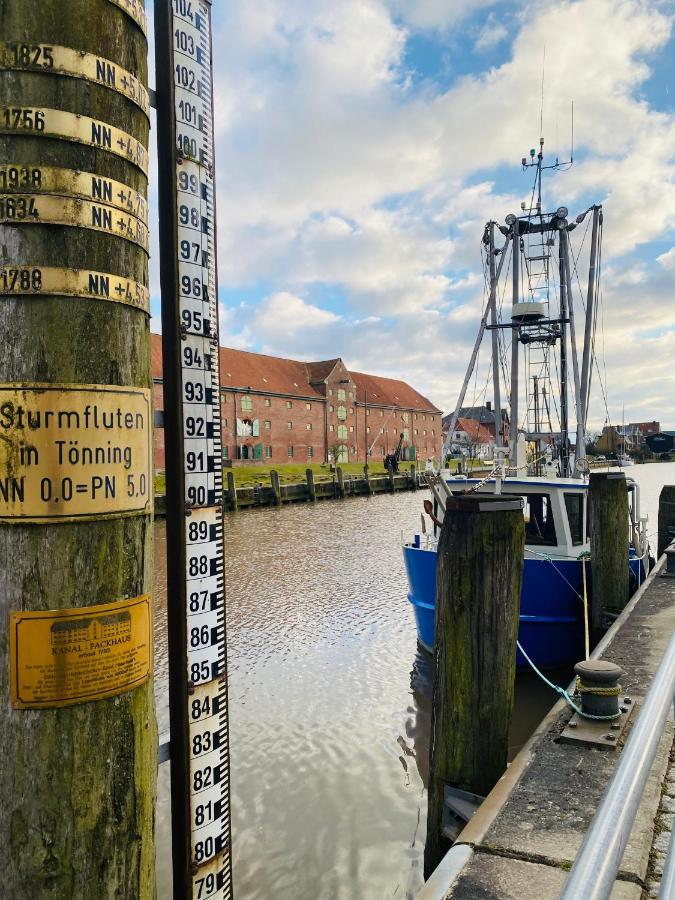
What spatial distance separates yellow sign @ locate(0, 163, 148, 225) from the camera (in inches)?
66.4

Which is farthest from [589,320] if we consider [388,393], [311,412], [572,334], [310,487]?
[388,393]

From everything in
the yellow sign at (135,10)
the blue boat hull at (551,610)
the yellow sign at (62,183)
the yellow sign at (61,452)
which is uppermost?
the yellow sign at (135,10)

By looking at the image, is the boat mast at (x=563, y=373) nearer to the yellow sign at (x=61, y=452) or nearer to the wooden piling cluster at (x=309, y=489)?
the yellow sign at (x=61, y=452)

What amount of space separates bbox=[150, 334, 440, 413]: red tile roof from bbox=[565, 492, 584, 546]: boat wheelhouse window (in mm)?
47389

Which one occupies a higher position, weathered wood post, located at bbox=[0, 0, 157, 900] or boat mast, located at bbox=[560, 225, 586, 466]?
boat mast, located at bbox=[560, 225, 586, 466]

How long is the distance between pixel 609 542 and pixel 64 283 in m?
9.83

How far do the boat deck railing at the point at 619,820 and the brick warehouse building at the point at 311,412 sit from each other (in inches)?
2219

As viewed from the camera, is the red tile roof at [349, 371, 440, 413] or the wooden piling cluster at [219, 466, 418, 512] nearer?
the wooden piling cluster at [219, 466, 418, 512]

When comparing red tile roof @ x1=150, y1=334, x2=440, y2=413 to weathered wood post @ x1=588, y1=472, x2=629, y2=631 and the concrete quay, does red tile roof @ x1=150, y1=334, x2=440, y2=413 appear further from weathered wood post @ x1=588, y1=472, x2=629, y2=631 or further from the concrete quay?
the concrete quay

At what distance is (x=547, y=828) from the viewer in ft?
12.2

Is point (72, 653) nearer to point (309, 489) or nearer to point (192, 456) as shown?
point (192, 456)

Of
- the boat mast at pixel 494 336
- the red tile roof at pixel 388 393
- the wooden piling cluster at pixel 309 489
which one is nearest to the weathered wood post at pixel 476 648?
the boat mast at pixel 494 336

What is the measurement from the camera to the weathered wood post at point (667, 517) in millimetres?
15711

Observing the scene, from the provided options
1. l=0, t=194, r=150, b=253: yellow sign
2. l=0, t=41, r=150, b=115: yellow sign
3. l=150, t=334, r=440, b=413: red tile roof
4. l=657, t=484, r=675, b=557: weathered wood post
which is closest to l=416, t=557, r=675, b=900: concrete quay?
l=0, t=194, r=150, b=253: yellow sign
